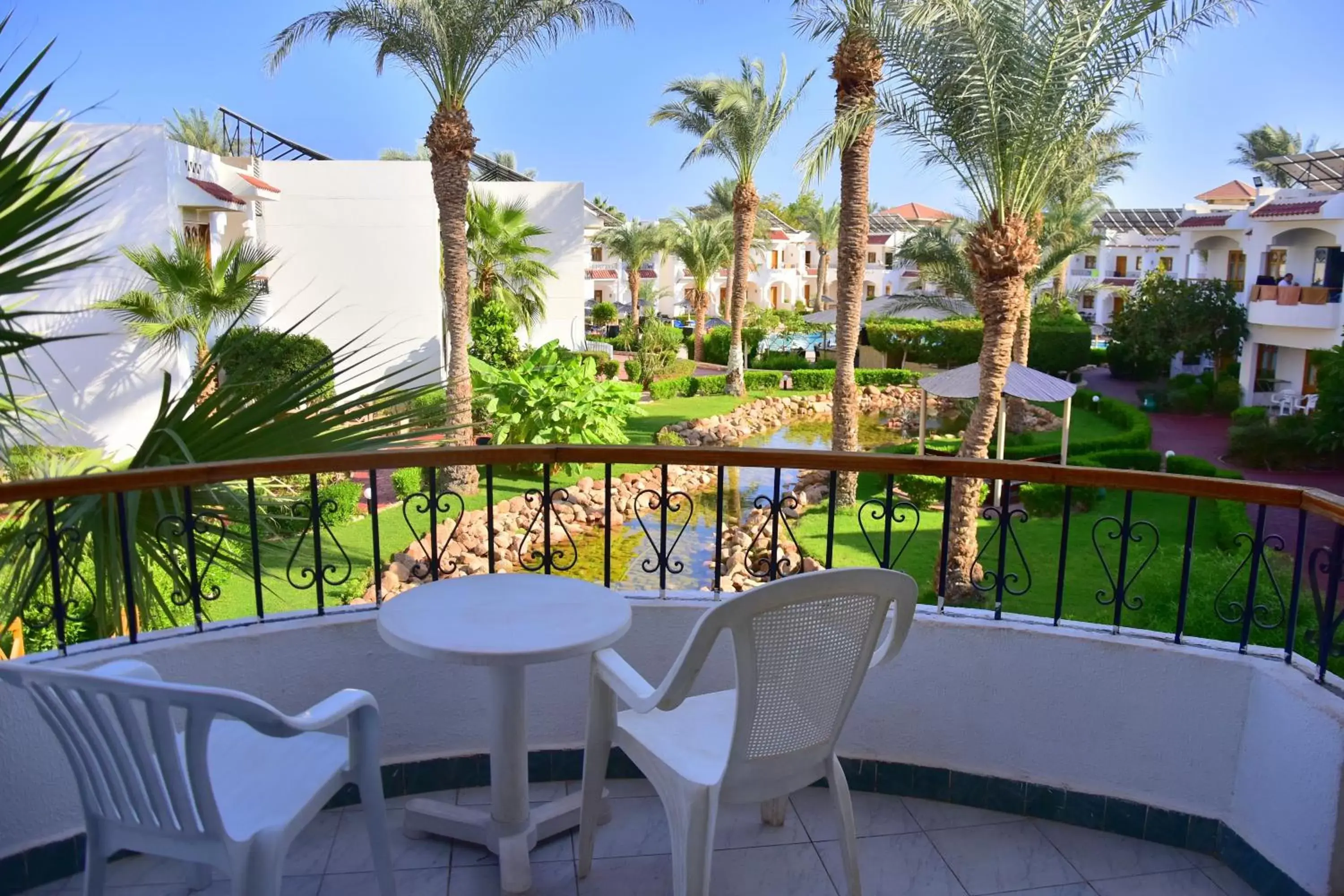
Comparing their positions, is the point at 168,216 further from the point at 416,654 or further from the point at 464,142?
the point at 416,654

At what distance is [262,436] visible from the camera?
3338 mm

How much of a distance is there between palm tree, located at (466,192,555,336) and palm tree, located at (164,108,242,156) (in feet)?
69.6

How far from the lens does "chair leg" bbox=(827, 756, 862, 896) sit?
2.69 meters

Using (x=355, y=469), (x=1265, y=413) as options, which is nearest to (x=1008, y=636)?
(x=355, y=469)

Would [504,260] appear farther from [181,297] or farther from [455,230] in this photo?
[181,297]

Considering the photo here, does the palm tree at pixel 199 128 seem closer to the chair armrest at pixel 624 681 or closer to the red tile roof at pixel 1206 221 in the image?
the red tile roof at pixel 1206 221

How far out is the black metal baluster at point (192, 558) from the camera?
125 inches

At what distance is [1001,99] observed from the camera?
10.9 m

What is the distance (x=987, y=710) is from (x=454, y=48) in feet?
48.8

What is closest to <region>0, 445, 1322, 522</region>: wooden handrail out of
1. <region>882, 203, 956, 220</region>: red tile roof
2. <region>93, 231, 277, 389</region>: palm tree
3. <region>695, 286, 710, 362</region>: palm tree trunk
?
<region>93, 231, 277, 389</region>: palm tree

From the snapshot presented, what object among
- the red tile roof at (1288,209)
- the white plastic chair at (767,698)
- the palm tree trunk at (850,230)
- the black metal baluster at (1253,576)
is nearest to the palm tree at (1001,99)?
the palm tree trunk at (850,230)

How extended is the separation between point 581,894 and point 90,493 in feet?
6.09

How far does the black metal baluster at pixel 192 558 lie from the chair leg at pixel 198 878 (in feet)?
2.48

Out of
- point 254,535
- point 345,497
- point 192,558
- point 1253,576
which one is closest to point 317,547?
point 254,535
